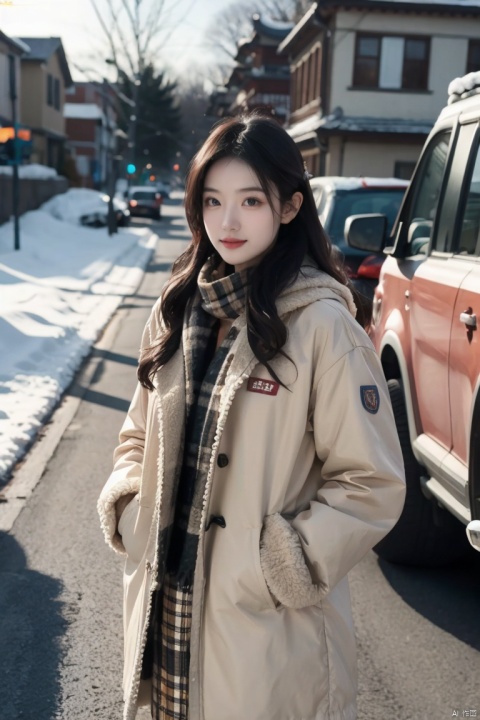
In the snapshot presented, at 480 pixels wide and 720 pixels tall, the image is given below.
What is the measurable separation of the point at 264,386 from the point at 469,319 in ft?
5.55

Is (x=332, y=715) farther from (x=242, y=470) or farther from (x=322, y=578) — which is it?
(x=242, y=470)

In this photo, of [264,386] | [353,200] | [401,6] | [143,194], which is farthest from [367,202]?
[143,194]

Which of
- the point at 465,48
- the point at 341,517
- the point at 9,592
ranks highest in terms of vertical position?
the point at 465,48

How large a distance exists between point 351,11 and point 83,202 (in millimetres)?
15437

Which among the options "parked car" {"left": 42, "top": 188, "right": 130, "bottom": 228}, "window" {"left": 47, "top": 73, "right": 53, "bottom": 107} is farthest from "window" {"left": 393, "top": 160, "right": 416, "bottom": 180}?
"window" {"left": 47, "top": 73, "right": 53, "bottom": 107}

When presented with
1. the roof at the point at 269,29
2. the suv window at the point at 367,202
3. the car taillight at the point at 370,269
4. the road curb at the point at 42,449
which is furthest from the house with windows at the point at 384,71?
the car taillight at the point at 370,269

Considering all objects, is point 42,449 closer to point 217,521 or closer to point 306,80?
point 217,521

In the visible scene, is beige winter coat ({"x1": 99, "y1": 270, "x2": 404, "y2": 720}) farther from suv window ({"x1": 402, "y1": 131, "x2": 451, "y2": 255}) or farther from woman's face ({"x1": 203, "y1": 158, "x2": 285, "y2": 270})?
suv window ({"x1": 402, "y1": 131, "x2": 451, "y2": 255})

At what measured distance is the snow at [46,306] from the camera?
8.45 m

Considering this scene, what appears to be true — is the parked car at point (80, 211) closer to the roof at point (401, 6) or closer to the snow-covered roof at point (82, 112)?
the roof at point (401, 6)

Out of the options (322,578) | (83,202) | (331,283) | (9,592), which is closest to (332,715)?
(322,578)

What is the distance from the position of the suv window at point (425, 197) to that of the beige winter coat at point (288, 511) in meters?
2.67

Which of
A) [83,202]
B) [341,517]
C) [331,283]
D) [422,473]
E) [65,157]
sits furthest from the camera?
[65,157]

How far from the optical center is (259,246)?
2285mm
